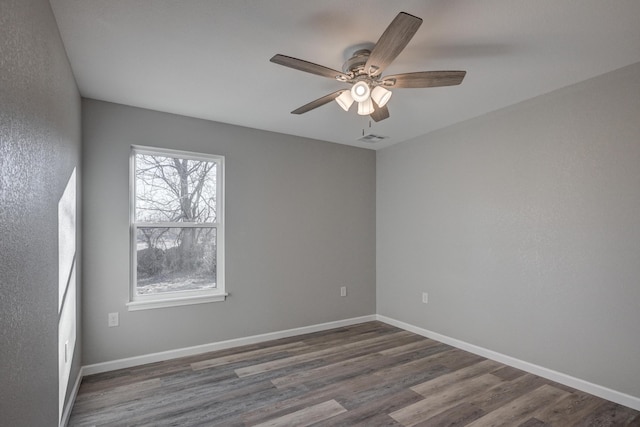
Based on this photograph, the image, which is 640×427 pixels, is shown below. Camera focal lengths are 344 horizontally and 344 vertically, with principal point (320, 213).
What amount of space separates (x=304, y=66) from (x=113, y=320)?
2.84 metres

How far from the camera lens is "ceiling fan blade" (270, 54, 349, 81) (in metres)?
1.87

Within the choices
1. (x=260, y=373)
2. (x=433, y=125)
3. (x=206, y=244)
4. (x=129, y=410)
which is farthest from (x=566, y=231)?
(x=129, y=410)

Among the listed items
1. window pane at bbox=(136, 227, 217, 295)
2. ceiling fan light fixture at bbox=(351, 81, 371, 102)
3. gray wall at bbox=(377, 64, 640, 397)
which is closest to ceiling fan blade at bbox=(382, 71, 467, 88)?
ceiling fan light fixture at bbox=(351, 81, 371, 102)

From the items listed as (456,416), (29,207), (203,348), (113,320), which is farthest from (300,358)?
(29,207)

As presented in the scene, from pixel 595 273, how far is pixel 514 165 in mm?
1133

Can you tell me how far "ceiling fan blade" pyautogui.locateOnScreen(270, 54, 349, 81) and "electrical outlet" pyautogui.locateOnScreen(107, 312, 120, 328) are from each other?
2732 millimetres

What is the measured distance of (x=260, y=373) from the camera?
309 centimetres

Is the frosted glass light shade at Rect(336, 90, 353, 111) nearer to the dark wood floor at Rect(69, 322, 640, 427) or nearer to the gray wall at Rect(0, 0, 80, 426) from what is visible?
the gray wall at Rect(0, 0, 80, 426)

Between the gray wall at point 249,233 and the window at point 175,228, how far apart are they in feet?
0.32

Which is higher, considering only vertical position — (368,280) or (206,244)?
(206,244)

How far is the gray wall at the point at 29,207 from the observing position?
3.77 feet

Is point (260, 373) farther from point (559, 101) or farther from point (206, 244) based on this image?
point (559, 101)

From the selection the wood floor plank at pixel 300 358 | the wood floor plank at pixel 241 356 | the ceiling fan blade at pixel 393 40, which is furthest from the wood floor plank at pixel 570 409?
the ceiling fan blade at pixel 393 40

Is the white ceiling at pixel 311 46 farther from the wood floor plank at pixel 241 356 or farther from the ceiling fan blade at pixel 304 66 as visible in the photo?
the wood floor plank at pixel 241 356
